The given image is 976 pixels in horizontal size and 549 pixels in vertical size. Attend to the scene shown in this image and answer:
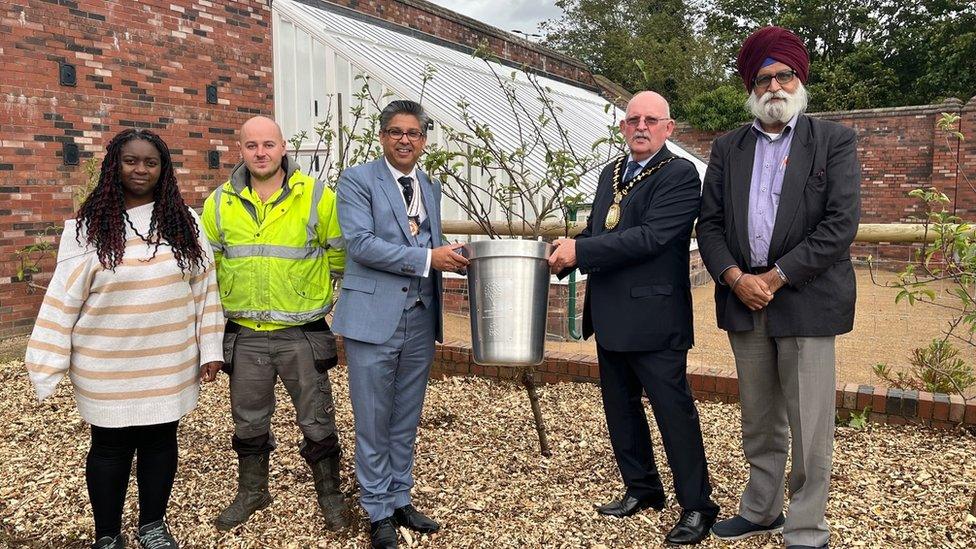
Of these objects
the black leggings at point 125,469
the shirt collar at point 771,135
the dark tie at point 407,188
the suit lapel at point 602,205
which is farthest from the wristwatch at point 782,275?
the black leggings at point 125,469

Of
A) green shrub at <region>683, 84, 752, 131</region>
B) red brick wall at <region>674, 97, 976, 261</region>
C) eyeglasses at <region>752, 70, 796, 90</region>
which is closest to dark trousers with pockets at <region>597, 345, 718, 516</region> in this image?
eyeglasses at <region>752, 70, 796, 90</region>

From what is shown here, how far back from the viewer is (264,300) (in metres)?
2.94

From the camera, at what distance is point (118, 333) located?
2609 mm

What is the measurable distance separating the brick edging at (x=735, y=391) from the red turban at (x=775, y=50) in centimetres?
219

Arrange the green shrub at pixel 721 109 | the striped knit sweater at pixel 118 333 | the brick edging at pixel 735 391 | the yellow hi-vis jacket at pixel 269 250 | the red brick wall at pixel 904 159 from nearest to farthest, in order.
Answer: the striped knit sweater at pixel 118 333
the yellow hi-vis jacket at pixel 269 250
the brick edging at pixel 735 391
the red brick wall at pixel 904 159
the green shrub at pixel 721 109

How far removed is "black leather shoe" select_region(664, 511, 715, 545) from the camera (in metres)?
2.94

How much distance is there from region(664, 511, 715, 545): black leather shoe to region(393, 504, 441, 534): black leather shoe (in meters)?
0.99

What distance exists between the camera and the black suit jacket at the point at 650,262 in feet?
9.42

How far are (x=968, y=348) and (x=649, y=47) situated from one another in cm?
2258

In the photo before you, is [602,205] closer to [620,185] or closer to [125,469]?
[620,185]

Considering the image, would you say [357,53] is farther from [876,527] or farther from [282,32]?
[876,527]

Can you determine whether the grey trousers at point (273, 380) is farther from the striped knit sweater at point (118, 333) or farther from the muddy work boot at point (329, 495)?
the striped knit sweater at point (118, 333)

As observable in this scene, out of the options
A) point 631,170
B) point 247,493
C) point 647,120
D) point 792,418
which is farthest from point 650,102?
point 247,493

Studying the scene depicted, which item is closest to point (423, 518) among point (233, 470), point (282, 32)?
point (233, 470)
